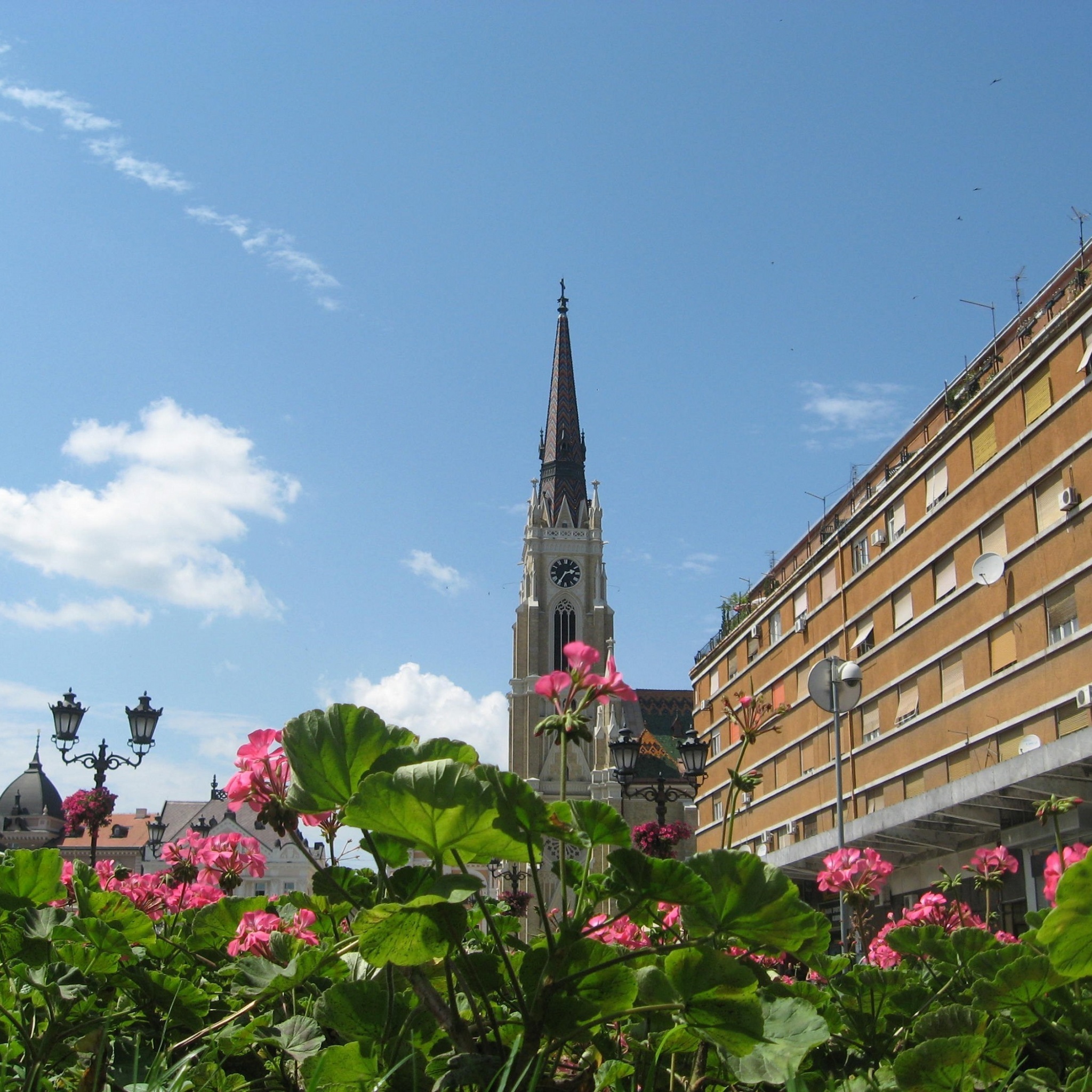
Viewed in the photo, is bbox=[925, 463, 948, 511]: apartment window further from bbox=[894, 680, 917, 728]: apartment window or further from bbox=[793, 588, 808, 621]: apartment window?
bbox=[793, 588, 808, 621]: apartment window

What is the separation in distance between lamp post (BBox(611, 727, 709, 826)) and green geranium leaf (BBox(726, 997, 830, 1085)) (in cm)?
1319

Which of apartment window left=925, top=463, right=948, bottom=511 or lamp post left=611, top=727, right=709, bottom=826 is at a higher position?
apartment window left=925, top=463, right=948, bottom=511

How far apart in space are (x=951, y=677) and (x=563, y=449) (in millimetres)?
67372

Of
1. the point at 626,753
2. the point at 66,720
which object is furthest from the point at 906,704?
the point at 66,720

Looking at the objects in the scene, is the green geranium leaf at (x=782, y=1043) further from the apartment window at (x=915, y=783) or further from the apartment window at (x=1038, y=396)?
the apartment window at (x=915, y=783)

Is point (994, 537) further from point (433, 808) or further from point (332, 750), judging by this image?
point (433, 808)

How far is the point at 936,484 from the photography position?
31641mm

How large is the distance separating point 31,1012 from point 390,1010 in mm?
1048

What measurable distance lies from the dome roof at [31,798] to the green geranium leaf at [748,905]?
65.4 meters

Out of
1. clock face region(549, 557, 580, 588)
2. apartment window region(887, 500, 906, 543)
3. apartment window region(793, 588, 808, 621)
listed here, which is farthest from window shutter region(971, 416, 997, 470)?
clock face region(549, 557, 580, 588)

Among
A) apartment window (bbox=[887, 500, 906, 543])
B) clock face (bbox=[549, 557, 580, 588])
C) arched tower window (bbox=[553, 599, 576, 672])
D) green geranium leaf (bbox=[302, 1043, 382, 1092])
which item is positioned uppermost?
clock face (bbox=[549, 557, 580, 588])

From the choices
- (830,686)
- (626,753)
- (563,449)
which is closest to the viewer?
(626,753)

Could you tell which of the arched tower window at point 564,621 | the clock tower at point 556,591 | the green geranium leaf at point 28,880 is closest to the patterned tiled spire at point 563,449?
the clock tower at point 556,591

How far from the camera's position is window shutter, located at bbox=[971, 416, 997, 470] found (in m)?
28.8
